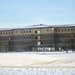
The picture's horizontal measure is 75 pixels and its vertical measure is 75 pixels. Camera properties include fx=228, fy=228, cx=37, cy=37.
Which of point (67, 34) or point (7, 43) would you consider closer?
point (67, 34)

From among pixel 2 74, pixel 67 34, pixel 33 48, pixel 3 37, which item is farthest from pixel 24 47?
pixel 2 74

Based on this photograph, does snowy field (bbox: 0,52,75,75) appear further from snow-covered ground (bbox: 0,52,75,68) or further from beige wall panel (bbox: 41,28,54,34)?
beige wall panel (bbox: 41,28,54,34)

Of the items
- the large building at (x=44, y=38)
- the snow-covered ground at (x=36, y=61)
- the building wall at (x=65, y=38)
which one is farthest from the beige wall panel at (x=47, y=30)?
the snow-covered ground at (x=36, y=61)

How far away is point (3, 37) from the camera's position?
10219cm

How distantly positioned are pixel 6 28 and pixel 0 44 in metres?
8.30

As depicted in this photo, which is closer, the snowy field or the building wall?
the snowy field

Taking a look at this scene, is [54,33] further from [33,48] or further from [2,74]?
[2,74]

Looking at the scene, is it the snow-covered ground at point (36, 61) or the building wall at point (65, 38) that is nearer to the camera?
the snow-covered ground at point (36, 61)

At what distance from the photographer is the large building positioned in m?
92.4

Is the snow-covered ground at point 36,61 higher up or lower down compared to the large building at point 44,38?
lower down

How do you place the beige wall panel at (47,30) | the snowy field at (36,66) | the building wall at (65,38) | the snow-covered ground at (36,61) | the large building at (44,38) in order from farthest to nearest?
1. the beige wall panel at (47,30)
2. the large building at (44,38)
3. the building wall at (65,38)
4. the snow-covered ground at (36,61)
5. the snowy field at (36,66)

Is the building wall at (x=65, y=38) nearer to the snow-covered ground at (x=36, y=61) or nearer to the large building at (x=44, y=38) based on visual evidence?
the large building at (x=44, y=38)

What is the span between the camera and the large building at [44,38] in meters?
92.4

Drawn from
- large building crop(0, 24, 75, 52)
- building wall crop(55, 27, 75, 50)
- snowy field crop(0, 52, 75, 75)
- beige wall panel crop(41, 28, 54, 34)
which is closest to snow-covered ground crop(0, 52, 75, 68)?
snowy field crop(0, 52, 75, 75)
